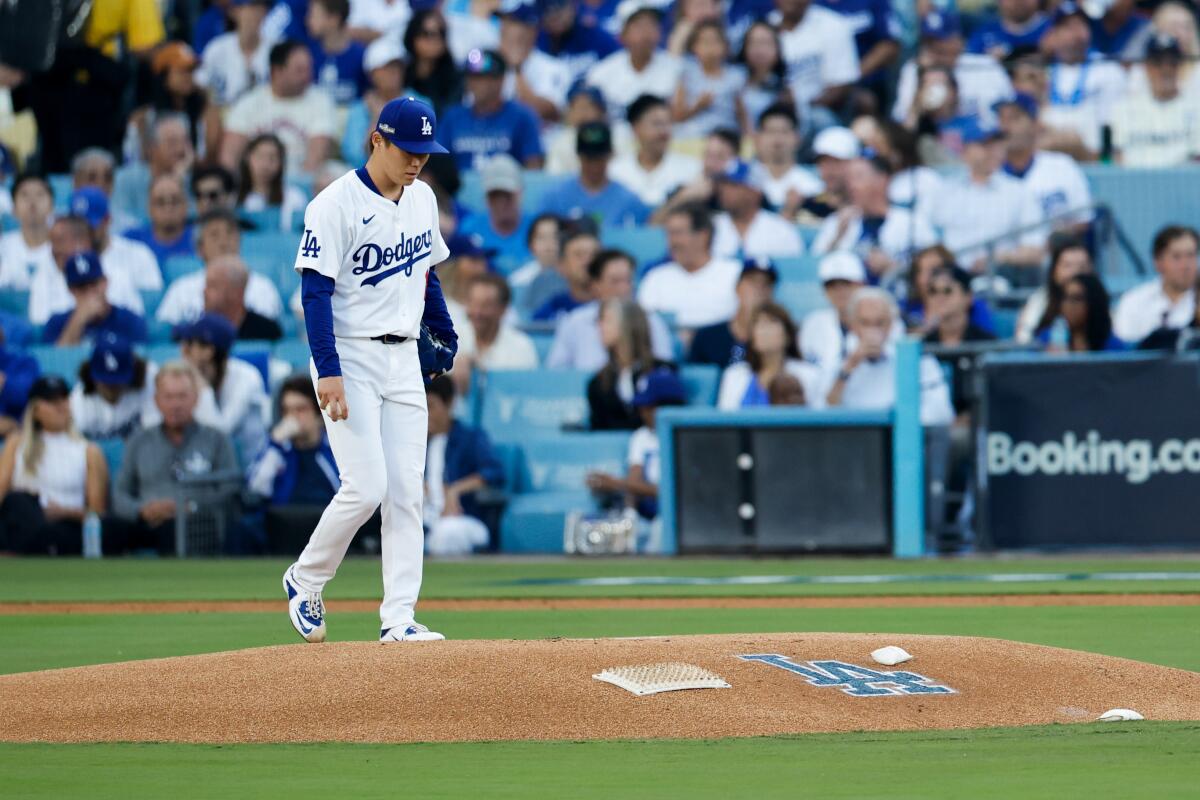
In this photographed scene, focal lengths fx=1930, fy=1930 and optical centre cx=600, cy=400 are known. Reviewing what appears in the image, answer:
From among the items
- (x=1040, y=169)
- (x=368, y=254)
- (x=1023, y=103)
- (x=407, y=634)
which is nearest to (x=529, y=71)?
(x=1023, y=103)

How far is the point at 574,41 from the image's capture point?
17.9 m

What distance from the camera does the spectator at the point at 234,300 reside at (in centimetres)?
1498

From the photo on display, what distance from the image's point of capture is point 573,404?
14492mm

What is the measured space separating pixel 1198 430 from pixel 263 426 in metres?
6.71

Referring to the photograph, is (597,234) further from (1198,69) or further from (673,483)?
(1198,69)

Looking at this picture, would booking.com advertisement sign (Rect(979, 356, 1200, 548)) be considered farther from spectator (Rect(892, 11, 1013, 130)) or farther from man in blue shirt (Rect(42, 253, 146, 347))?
man in blue shirt (Rect(42, 253, 146, 347))

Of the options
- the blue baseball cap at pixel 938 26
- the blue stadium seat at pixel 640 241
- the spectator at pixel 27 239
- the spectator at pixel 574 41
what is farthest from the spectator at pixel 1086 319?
the spectator at pixel 27 239

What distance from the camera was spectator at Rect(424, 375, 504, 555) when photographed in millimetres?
13734

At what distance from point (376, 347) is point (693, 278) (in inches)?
316

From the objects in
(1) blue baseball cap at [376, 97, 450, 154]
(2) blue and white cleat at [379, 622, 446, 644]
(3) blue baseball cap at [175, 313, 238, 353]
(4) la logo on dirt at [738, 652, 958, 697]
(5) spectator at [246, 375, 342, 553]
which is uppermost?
→ (1) blue baseball cap at [376, 97, 450, 154]

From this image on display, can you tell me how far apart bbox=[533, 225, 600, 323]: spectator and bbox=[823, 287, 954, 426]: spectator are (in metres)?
2.16

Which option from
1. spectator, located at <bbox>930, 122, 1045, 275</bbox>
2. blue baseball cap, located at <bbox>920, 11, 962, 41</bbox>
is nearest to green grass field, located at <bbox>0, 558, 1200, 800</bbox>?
spectator, located at <bbox>930, 122, 1045, 275</bbox>

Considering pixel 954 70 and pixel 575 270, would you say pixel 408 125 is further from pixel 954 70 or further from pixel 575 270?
pixel 954 70

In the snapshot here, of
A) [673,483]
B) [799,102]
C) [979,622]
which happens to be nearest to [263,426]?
[673,483]
